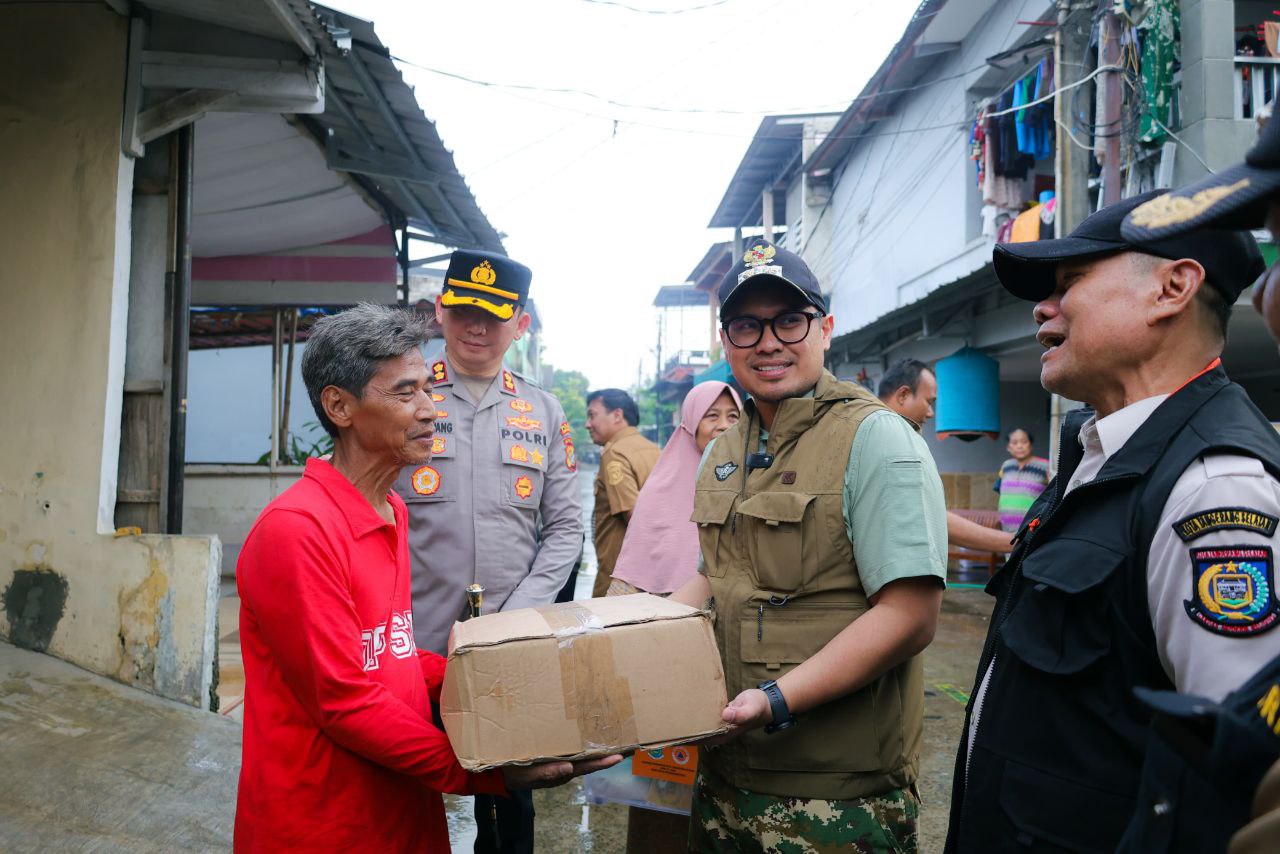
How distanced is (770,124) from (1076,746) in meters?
15.2

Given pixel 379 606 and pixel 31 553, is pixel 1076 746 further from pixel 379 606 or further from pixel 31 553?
pixel 31 553

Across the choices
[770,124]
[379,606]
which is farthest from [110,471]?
[770,124]

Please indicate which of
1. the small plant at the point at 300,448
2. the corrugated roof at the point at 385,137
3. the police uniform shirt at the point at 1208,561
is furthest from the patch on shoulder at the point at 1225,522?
the small plant at the point at 300,448

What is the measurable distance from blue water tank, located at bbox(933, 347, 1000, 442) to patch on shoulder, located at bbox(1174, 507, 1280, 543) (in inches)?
314

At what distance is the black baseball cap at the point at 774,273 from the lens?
1.82 m

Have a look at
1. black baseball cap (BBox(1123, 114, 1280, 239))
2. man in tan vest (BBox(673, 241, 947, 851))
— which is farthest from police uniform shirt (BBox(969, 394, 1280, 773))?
man in tan vest (BBox(673, 241, 947, 851))

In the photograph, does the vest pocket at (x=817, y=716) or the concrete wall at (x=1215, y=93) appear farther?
the concrete wall at (x=1215, y=93)

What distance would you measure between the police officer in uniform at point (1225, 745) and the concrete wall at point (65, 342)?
12.1 ft

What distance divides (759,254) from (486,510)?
115 centimetres

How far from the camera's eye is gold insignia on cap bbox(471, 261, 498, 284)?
2.66m

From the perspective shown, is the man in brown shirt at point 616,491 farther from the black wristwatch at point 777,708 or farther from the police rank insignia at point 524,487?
the black wristwatch at point 777,708

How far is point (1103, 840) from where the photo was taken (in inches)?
45.3

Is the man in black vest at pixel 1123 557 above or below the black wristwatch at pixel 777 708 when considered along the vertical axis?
above

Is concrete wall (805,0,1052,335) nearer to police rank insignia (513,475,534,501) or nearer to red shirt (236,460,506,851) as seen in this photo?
police rank insignia (513,475,534,501)
